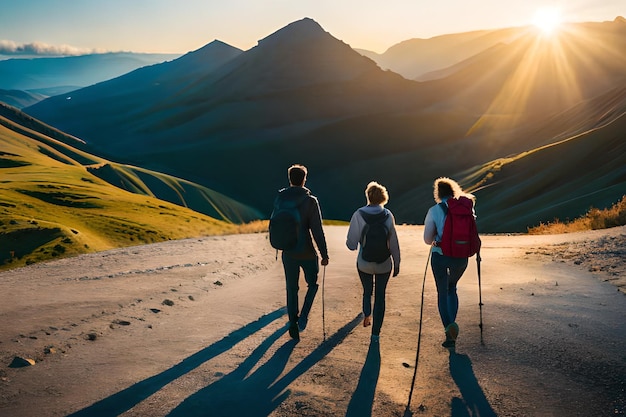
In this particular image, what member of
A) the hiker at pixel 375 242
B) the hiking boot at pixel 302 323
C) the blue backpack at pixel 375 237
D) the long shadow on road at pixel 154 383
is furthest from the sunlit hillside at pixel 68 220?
the blue backpack at pixel 375 237

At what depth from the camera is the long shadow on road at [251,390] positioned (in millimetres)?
5227

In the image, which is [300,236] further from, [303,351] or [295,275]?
[303,351]

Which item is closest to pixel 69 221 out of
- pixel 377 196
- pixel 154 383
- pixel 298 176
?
pixel 298 176

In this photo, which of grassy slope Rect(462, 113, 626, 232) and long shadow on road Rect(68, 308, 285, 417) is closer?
long shadow on road Rect(68, 308, 285, 417)

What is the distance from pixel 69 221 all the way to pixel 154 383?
28521mm

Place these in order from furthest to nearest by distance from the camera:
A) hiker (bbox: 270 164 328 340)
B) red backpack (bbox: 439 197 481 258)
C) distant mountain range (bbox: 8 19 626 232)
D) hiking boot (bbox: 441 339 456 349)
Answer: distant mountain range (bbox: 8 19 626 232), hiker (bbox: 270 164 328 340), hiking boot (bbox: 441 339 456 349), red backpack (bbox: 439 197 481 258)

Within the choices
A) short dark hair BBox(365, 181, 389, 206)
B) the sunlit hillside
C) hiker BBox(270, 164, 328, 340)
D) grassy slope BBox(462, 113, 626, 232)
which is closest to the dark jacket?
hiker BBox(270, 164, 328, 340)

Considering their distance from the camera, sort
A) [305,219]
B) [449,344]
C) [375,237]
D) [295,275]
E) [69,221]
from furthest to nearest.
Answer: [69,221] < [295,275] < [305,219] < [449,344] < [375,237]

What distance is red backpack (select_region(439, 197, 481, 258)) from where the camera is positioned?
268 inches

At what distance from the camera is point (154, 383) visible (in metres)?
5.95

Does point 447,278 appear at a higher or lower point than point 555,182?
lower

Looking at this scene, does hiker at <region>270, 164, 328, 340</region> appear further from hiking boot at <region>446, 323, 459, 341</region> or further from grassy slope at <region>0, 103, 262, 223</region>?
grassy slope at <region>0, 103, 262, 223</region>

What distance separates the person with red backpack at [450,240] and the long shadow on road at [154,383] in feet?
8.92

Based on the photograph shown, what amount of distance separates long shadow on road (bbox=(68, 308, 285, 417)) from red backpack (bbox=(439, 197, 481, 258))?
10.2 feet
